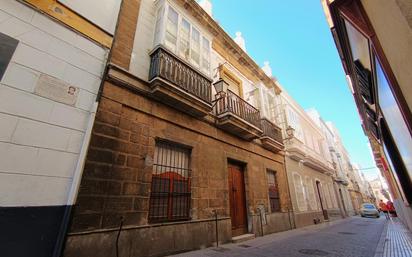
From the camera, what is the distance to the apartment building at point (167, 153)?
12.3ft

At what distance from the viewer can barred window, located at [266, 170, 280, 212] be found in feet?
28.4

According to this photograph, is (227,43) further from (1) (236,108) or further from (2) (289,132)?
(2) (289,132)

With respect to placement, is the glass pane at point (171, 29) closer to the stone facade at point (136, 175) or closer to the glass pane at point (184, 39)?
the glass pane at point (184, 39)

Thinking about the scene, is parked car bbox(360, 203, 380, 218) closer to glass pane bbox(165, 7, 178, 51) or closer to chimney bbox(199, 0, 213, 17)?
chimney bbox(199, 0, 213, 17)

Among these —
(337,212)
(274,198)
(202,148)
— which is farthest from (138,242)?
(337,212)

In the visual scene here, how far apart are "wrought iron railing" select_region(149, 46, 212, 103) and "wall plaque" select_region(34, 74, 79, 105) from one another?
6.22 feet

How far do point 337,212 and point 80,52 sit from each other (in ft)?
66.1

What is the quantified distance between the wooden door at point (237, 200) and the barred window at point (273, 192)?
1933mm

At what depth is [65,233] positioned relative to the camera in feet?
10.2

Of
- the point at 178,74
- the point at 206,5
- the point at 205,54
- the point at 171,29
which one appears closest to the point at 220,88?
the point at 205,54

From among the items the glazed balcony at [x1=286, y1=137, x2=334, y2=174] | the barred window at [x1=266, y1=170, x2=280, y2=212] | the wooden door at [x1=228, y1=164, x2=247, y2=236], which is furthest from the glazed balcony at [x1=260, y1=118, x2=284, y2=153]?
the wooden door at [x1=228, y1=164, x2=247, y2=236]

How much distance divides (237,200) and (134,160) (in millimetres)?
4338

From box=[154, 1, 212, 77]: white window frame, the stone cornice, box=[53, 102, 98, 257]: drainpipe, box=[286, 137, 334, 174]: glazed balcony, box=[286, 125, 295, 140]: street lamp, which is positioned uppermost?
the stone cornice

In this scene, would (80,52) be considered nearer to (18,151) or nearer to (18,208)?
(18,151)
